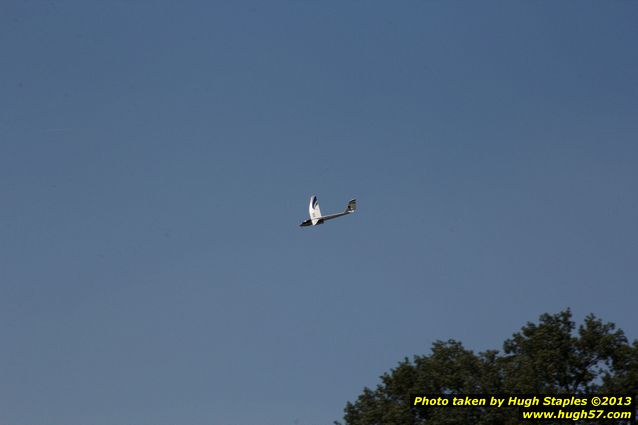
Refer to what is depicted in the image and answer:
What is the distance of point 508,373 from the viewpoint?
626 feet

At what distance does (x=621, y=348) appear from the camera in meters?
190

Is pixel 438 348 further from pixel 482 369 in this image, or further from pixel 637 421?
pixel 637 421

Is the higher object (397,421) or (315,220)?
(315,220)

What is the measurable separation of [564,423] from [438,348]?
2030cm

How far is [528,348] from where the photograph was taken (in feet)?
631

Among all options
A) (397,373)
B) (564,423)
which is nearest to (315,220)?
(397,373)

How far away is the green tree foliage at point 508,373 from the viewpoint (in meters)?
186

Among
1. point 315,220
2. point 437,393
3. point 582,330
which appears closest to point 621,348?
point 582,330

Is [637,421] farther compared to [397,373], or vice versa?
[397,373]

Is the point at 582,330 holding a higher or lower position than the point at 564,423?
higher

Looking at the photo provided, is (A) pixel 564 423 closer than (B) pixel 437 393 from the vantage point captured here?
Yes

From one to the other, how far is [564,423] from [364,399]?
78.4 feet

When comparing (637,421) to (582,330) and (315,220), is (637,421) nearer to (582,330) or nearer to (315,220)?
(582,330)

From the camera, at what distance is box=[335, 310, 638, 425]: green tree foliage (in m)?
186
